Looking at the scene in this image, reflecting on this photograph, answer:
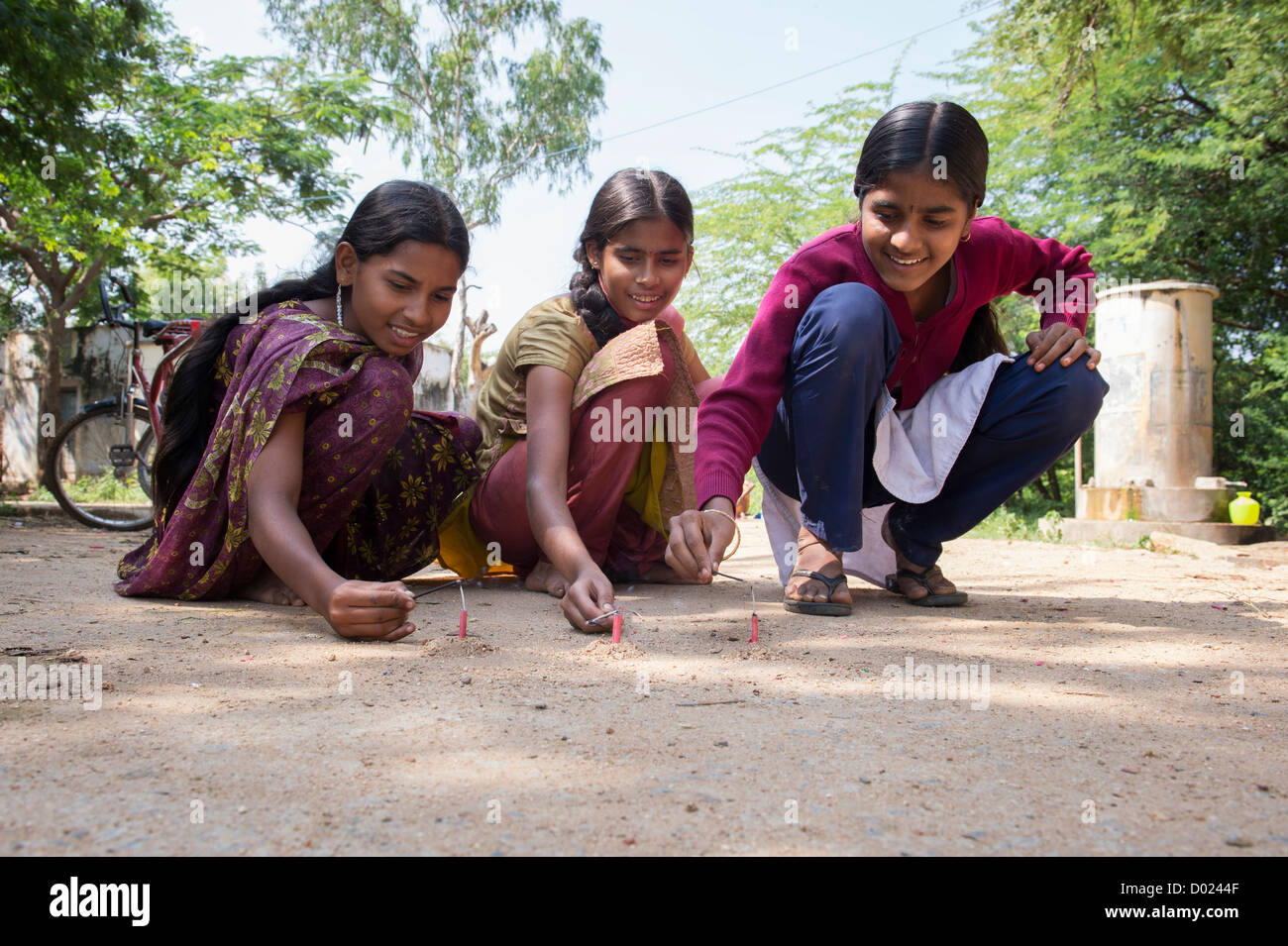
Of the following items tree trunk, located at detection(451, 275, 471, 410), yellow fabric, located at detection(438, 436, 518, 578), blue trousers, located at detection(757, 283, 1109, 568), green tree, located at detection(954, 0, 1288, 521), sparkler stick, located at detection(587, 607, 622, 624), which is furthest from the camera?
tree trunk, located at detection(451, 275, 471, 410)

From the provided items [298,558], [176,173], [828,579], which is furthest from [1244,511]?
[176,173]

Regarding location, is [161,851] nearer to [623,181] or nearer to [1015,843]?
[1015,843]

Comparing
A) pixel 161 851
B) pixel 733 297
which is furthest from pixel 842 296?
pixel 733 297

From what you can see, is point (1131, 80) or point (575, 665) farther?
point (1131, 80)

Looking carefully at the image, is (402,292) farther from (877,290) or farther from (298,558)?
(877,290)

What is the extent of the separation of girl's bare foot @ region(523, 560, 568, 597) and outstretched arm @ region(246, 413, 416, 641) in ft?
2.34

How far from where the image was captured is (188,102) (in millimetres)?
9688

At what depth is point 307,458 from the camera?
7.23 ft

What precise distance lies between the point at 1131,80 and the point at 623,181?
7.44 meters

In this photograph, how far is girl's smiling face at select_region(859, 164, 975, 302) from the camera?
2244mm

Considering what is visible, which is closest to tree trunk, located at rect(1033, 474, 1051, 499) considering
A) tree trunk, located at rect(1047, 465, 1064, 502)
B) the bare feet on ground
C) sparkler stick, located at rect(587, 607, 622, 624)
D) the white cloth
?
tree trunk, located at rect(1047, 465, 1064, 502)

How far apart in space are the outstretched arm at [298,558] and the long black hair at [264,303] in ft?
1.54

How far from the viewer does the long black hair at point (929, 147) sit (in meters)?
2.24

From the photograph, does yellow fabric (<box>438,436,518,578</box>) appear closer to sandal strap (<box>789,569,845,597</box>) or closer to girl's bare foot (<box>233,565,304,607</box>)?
girl's bare foot (<box>233,565,304,607</box>)
